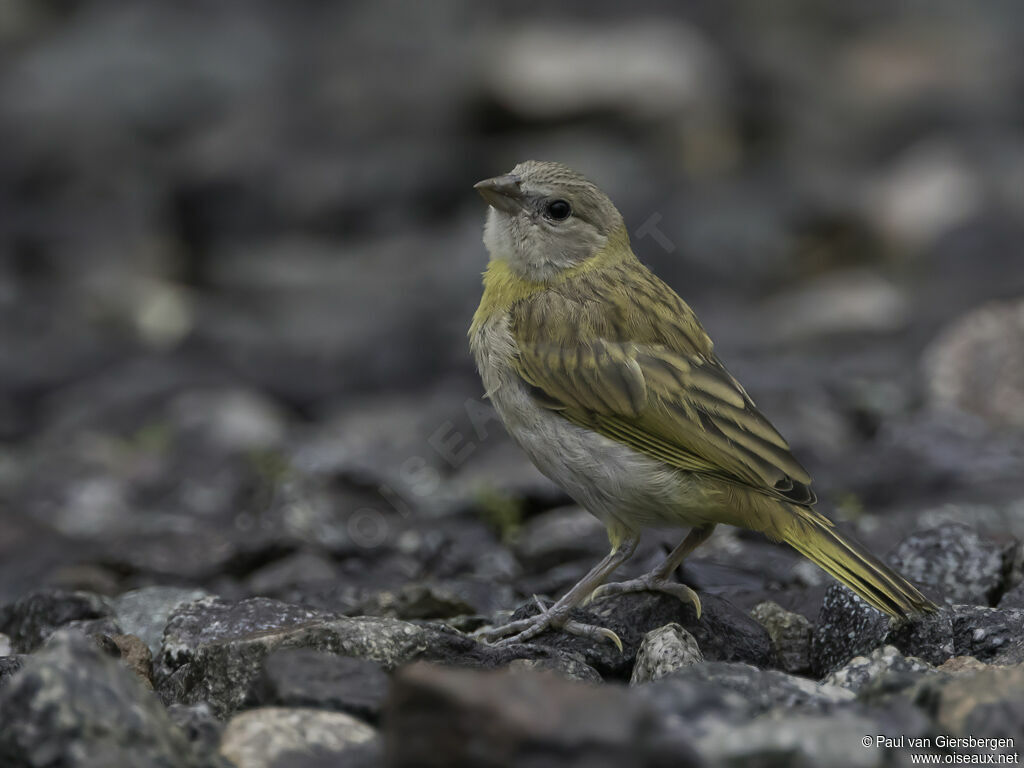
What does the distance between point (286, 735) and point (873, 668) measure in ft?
5.68

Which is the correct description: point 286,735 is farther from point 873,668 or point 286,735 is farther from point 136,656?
point 873,668

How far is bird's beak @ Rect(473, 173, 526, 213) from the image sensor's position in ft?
18.2

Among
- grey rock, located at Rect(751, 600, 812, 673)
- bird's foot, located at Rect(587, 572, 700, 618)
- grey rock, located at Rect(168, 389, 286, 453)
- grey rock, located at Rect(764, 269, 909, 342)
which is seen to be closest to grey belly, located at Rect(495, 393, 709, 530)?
bird's foot, located at Rect(587, 572, 700, 618)

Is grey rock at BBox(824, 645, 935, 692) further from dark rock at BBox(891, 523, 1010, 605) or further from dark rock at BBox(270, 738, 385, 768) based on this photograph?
dark rock at BBox(270, 738, 385, 768)

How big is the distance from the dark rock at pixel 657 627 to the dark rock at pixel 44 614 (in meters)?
1.68

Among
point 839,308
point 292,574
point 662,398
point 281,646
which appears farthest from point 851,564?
point 839,308

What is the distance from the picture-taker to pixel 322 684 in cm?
342

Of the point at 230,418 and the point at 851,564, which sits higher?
the point at 851,564

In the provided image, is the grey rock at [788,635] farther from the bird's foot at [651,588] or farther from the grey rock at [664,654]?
the grey rock at [664,654]

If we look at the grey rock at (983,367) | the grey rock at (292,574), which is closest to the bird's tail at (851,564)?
the grey rock at (292,574)

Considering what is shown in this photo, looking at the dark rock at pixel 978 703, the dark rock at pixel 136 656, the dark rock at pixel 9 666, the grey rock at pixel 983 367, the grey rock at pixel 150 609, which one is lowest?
the dark rock at pixel 9 666

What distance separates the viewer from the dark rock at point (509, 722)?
255 centimetres

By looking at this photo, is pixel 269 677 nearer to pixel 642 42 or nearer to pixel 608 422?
pixel 608 422

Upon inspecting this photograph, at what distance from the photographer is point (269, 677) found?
3.45m
